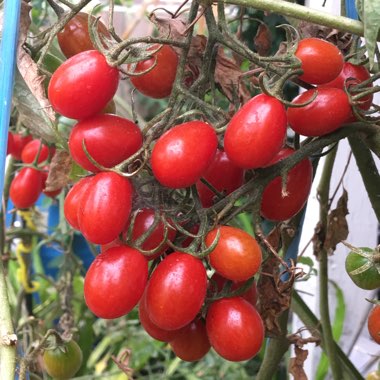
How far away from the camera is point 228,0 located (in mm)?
438

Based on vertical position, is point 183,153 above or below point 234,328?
above

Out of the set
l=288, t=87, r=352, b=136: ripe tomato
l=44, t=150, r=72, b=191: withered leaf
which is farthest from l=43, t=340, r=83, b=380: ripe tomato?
l=288, t=87, r=352, b=136: ripe tomato

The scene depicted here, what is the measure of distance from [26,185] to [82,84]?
1.77ft

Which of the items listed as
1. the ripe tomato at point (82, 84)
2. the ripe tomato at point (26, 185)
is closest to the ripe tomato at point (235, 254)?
the ripe tomato at point (82, 84)

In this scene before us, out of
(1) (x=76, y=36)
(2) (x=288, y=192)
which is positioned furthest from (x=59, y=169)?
(2) (x=288, y=192)

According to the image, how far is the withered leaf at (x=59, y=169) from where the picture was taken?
0.66 metres

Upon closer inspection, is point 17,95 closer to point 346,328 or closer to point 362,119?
point 362,119

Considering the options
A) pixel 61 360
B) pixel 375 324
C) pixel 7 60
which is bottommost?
pixel 61 360

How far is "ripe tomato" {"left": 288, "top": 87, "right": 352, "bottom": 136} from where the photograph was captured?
47cm

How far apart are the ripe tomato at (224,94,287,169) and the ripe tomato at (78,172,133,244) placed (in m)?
0.08

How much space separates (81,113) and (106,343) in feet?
4.32

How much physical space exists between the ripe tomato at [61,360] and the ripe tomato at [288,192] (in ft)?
1.07

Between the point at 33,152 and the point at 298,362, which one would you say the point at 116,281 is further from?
the point at 33,152

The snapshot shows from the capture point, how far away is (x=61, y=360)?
0.71 meters
